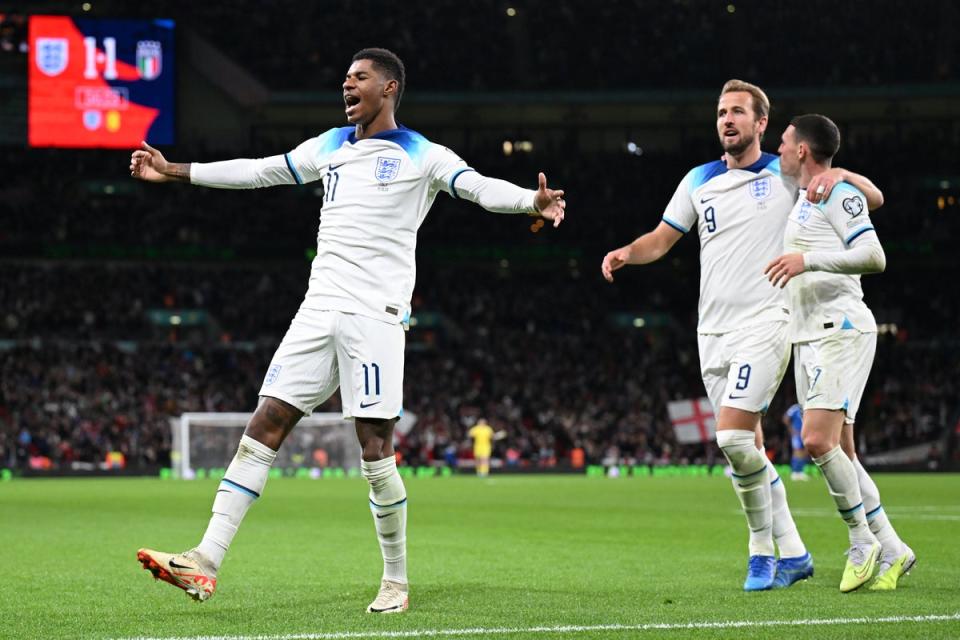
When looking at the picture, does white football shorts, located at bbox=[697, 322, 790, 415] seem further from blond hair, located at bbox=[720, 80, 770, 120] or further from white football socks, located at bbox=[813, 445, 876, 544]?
blond hair, located at bbox=[720, 80, 770, 120]

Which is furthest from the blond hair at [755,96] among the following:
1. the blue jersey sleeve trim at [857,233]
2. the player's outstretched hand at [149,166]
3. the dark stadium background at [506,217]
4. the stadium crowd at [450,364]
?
the dark stadium background at [506,217]

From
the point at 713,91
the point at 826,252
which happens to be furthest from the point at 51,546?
the point at 713,91

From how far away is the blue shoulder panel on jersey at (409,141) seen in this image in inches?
273

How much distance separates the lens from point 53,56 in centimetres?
3828

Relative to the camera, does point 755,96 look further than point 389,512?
Yes

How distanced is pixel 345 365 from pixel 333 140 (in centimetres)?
125

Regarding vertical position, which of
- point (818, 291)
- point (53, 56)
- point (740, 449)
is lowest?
point (740, 449)

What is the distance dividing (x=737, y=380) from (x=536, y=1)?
41.4m

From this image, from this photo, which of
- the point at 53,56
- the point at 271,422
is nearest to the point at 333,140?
the point at 271,422

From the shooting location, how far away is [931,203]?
46.7 m

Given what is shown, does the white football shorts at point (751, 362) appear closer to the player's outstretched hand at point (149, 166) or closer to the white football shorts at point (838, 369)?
the white football shorts at point (838, 369)

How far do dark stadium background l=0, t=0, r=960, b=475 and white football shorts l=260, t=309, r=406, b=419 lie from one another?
1353 inches

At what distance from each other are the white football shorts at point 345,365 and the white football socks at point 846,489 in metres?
2.61

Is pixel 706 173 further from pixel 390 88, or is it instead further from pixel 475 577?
pixel 475 577
